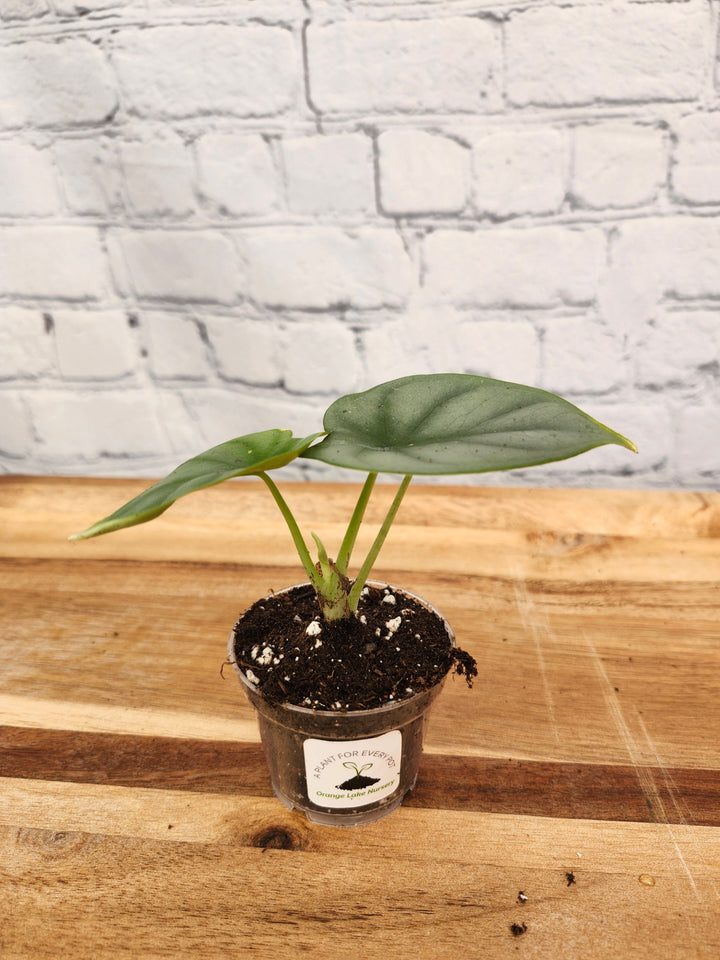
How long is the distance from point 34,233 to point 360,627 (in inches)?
42.3

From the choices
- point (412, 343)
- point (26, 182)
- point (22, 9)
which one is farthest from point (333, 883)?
point (22, 9)

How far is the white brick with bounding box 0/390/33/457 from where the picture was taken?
4.68ft

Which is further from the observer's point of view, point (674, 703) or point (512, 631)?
point (512, 631)

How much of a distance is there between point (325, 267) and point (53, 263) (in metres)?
0.51

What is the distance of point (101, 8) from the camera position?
1.16 meters

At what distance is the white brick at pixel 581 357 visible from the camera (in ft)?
4.05

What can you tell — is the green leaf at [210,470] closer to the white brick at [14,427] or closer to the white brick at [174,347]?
the white brick at [174,347]

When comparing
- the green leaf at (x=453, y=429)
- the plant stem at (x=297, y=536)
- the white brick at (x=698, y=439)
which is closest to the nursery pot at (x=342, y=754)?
the plant stem at (x=297, y=536)

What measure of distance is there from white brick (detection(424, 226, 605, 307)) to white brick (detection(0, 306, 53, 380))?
73 cm

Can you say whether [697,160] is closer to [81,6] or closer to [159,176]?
[159,176]

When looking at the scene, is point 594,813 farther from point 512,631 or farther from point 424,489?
point 424,489

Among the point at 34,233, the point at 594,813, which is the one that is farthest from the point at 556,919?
the point at 34,233

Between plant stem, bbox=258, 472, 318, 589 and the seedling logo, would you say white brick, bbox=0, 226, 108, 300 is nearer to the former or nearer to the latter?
plant stem, bbox=258, 472, 318, 589

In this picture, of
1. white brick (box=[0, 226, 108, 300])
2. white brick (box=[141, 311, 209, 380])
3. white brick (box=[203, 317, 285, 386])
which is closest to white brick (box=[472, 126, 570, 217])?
white brick (box=[203, 317, 285, 386])
